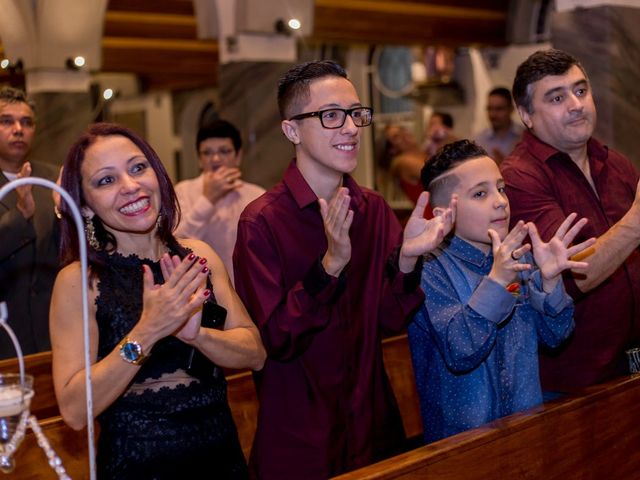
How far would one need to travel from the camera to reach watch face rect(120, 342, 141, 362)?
2303 mm

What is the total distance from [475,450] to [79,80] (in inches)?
265

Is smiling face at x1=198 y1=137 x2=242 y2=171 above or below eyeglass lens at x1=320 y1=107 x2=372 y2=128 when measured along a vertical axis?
above

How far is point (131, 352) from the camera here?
2.30 m

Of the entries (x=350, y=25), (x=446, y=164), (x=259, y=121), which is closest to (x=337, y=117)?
(x=446, y=164)

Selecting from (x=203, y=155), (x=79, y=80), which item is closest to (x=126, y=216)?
(x=203, y=155)

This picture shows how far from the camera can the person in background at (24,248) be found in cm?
437

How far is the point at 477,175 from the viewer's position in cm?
303

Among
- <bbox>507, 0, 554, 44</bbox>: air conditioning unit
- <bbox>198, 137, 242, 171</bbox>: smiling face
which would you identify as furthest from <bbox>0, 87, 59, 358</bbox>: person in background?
<bbox>507, 0, 554, 44</bbox>: air conditioning unit

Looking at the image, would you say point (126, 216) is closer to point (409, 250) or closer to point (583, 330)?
point (409, 250)

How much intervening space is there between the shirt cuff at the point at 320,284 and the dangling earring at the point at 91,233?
56 cm

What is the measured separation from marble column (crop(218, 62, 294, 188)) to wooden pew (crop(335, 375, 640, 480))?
4.89m

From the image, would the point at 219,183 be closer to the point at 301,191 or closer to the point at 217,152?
the point at 217,152

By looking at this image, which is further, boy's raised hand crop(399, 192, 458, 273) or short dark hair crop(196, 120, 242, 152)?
short dark hair crop(196, 120, 242, 152)

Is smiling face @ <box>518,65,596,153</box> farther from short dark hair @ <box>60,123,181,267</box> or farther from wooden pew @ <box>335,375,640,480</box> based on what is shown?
short dark hair @ <box>60,123,181,267</box>
